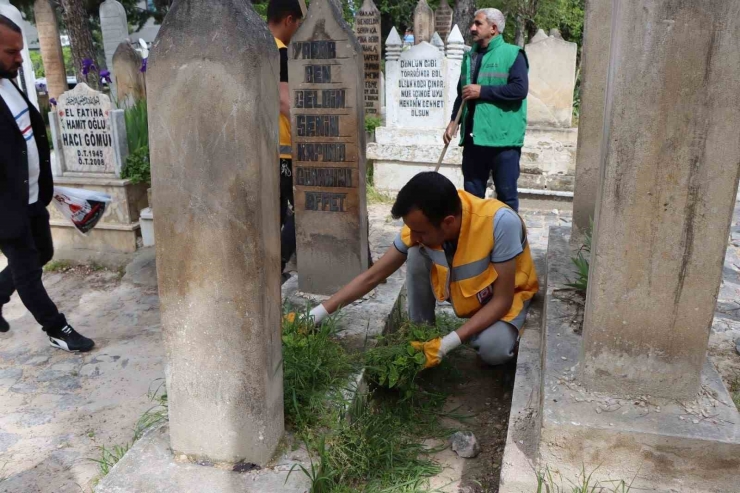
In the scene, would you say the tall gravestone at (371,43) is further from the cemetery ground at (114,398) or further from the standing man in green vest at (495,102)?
the cemetery ground at (114,398)

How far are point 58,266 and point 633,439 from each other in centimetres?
509

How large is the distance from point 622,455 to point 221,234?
1.39 metres

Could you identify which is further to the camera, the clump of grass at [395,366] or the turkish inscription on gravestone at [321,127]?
the turkish inscription on gravestone at [321,127]

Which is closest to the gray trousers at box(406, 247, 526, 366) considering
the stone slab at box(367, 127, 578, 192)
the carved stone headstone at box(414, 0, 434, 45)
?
the stone slab at box(367, 127, 578, 192)

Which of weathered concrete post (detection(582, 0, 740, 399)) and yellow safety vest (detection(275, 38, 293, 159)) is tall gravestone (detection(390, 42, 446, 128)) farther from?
weathered concrete post (detection(582, 0, 740, 399))

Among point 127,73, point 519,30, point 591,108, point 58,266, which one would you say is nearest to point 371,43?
point 127,73

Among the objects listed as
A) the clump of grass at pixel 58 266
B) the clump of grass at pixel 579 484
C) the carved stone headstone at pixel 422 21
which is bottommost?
the clump of grass at pixel 58 266

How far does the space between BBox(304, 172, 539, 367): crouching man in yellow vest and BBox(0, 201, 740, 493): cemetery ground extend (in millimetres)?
249

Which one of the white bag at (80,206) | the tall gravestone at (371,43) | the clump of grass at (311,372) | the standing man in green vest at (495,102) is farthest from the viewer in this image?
the tall gravestone at (371,43)

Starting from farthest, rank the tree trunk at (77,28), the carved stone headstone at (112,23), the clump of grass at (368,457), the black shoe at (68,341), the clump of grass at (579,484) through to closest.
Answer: the tree trunk at (77,28) < the carved stone headstone at (112,23) < the black shoe at (68,341) < the clump of grass at (368,457) < the clump of grass at (579,484)

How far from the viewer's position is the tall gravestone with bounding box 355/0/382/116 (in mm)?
9742

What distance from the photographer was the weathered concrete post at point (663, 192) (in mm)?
1731

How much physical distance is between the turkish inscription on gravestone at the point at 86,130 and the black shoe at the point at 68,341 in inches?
84.3

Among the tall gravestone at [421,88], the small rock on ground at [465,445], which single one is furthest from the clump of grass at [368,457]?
the tall gravestone at [421,88]
